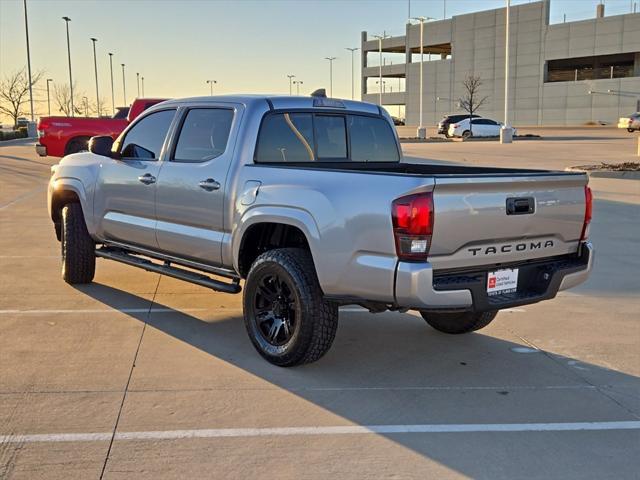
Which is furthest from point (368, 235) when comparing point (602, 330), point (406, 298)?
point (602, 330)

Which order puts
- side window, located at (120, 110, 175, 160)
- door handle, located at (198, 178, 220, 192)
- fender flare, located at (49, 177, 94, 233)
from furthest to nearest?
1. fender flare, located at (49, 177, 94, 233)
2. side window, located at (120, 110, 175, 160)
3. door handle, located at (198, 178, 220, 192)

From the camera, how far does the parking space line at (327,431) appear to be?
12.1 feet

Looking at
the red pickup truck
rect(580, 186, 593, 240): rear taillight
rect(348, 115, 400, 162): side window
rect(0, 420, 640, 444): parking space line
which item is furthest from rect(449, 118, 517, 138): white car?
rect(0, 420, 640, 444): parking space line

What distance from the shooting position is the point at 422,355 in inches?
206

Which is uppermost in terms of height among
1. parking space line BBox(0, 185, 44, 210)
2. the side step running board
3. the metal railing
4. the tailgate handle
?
the metal railing

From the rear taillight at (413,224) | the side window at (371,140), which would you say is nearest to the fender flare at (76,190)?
the side window at (371,140)

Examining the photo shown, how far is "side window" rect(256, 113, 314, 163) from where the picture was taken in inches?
206

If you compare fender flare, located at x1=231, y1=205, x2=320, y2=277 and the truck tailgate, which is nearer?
the truck tailgate

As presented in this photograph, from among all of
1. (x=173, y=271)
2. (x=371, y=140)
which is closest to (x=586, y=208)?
(x=371, y=140)

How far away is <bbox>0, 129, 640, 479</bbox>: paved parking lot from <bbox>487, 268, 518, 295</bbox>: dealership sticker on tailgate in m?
0.70

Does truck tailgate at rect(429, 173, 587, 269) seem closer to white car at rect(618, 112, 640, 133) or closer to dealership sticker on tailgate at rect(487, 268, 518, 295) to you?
dealership sticker on tailgate at rect(487, 268, 518, 295)

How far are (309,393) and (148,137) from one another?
3.07 m

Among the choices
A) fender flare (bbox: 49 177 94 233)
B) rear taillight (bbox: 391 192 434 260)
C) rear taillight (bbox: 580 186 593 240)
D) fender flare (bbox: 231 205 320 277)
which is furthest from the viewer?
fender flare (bbox: 49 177 94 233)

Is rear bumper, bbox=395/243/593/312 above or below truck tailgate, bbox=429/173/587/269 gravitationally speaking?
below
